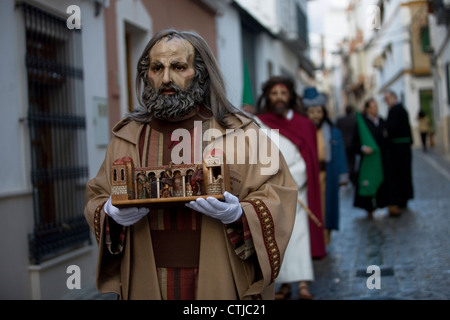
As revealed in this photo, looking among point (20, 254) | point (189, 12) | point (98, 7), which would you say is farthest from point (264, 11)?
point (20, 254)

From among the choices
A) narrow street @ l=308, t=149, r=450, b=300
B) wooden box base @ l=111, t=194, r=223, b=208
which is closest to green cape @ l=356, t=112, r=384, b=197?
narrow street @ l=308, t=149, r=450, b=300

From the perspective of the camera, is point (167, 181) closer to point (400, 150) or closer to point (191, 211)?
point (191, 211)

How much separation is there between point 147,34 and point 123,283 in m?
6.28

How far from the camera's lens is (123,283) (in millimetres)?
2881

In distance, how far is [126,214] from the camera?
2.59 m

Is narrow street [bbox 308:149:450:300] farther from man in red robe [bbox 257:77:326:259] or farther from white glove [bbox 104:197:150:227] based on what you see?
white glove [bbox 104:197:150:227]

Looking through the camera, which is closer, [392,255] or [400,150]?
[392,255]

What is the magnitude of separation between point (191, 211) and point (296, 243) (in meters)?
3.00

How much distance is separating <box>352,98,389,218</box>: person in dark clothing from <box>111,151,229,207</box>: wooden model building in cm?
763

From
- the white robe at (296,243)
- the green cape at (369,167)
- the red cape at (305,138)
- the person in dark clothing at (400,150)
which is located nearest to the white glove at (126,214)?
the white robe at (296,243)

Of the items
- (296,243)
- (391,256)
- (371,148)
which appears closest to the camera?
(296,243)

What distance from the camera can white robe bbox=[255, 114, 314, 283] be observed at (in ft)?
18.2

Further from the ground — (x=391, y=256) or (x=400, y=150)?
(x=400, y=150)

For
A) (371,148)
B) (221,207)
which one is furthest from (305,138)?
(371,148)
